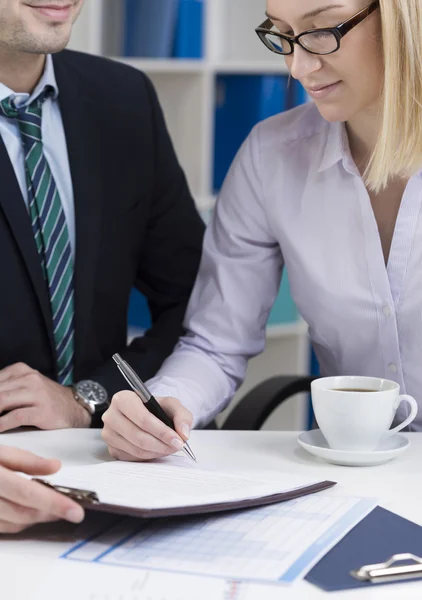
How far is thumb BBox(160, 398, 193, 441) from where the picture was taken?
4.33 feet

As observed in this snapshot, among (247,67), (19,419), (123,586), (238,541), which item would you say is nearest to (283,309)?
(247,67)

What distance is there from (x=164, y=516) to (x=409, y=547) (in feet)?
0.87

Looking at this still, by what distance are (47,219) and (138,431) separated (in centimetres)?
67

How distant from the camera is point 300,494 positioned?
1130 millimetres

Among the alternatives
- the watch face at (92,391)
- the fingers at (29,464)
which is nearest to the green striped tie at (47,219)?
the watch face at (92,391)

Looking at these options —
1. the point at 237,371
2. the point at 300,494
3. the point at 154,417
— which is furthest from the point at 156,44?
the point at 300,494

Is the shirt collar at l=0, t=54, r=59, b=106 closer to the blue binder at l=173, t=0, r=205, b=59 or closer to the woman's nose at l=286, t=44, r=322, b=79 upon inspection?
the woman's nose at l=286, t=44, r=322, b=79

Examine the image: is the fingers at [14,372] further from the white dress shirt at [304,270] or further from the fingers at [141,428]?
the fingers at [141,428]

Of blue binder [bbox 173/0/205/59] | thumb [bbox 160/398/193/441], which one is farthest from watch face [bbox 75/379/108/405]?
blue binder [bbox 173/0/205/59]

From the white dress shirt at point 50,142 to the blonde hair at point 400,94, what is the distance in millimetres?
646

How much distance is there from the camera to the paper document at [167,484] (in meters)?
1.04

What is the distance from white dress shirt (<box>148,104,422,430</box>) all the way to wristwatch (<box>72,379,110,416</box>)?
0.48ft

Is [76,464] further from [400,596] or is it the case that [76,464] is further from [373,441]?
[400,596]

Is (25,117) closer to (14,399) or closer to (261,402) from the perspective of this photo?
(14,399)
